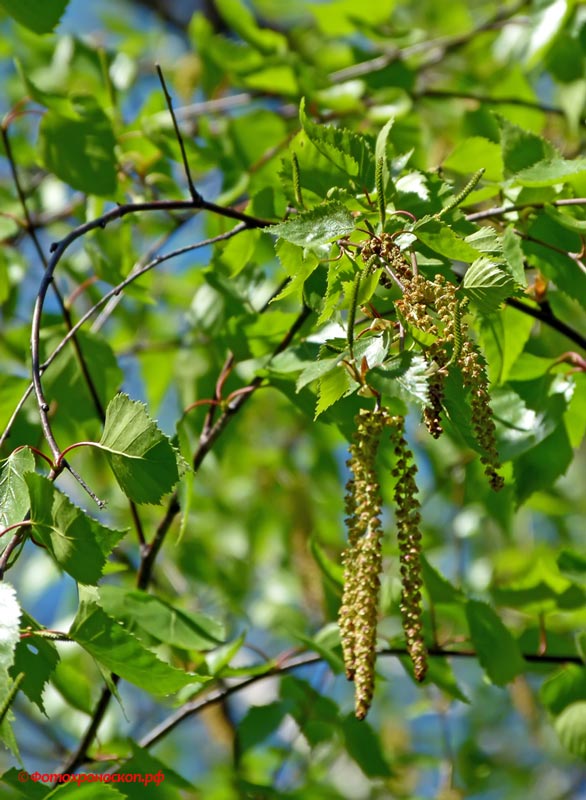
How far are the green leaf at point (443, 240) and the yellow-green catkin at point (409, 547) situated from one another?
17cm

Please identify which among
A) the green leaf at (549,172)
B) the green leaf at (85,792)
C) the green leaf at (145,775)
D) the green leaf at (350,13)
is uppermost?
the green leaf at (350,13)

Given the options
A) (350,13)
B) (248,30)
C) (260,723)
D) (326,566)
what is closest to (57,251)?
(326,566)

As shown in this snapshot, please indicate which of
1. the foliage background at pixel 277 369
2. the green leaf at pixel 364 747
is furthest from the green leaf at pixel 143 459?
the green leaf at pixel 364 747

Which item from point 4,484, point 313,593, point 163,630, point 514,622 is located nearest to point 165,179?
point 163,630

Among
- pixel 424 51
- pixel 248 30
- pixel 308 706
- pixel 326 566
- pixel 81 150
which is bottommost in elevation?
pixel 308 706

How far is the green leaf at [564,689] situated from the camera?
1438mm

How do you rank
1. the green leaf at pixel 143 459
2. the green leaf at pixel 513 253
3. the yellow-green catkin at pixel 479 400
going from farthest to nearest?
the green leaf at pixel 513 253 < the green leaf at pixel 143 459 < the yellow-green catkin at pixel 479 400

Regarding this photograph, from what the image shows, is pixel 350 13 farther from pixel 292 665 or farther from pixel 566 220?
pixel 292 665

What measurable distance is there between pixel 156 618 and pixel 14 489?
0.47m

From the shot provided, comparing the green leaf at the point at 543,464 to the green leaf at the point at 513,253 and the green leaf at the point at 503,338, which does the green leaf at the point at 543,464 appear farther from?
the green leaf at the point at 513,253

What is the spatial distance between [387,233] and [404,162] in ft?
0.73

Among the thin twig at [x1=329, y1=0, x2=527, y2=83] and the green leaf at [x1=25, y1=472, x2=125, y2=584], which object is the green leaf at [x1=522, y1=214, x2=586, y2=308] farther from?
the thin twig at [x1=329, y1=0, x2=527, y2=83]

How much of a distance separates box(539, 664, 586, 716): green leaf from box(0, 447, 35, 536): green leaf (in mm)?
863

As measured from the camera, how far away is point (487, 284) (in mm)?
867
